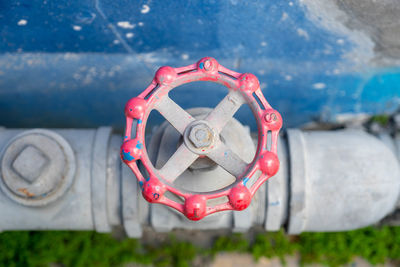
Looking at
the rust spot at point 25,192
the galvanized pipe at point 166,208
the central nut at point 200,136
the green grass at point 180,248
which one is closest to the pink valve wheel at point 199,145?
the central nut at point 200,136

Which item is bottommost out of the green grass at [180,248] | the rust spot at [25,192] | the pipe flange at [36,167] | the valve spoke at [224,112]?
the green grass at [180,248]

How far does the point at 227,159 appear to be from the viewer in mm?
1165

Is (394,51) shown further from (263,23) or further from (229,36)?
(229,36)

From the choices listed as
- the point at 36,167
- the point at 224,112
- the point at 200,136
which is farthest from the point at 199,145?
the point at 36,167

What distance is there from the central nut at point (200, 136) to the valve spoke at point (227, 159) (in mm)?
41

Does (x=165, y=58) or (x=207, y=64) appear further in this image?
(x=165, y=58)

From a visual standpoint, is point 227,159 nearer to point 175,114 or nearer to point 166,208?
point 175,114

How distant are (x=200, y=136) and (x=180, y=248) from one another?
1.24 metres

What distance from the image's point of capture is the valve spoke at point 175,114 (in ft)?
3.84

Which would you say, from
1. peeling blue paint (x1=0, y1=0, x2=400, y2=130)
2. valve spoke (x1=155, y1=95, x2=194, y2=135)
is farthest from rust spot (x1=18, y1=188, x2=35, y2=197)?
valve spoke (x1=155, y1=95, x2=194, y2=135)

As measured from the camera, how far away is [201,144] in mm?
1136

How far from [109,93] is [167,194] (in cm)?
90

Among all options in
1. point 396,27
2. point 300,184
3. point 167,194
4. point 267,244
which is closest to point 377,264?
point 267,244

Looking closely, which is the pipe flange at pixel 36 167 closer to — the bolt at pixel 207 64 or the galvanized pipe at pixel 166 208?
the galvanized pipe at pixel 166 208
